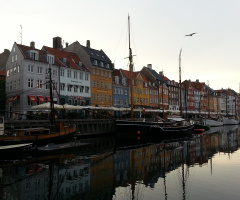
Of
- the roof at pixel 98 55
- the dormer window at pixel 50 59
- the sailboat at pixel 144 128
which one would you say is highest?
the roof at pixel 98 55

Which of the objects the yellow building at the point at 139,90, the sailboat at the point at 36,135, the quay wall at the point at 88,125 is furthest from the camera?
the yellow building at the point at 139,90

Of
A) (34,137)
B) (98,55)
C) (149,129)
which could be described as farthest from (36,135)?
(98,55)

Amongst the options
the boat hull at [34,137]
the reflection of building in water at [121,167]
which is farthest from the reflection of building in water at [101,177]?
the boat hull at [34,137]

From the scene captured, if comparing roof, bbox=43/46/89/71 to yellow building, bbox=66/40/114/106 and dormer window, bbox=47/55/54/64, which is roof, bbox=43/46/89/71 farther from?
yellow building, bbox=66/40/114/106

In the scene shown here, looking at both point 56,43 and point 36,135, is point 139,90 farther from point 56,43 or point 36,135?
point 36,135

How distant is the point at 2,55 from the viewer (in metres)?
60.0

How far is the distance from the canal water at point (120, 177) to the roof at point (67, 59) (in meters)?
30.8

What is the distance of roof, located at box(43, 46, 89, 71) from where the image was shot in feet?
171

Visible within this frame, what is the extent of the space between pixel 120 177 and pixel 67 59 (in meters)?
41.7

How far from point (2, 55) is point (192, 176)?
5483cm

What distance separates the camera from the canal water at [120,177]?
13.2 metres

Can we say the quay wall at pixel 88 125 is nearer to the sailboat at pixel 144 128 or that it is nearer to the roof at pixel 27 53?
the sailboat at pixel 144 128

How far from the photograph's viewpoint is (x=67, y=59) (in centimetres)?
5466

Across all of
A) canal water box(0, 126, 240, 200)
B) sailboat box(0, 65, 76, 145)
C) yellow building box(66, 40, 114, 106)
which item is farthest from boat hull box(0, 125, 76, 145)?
yellow building box(66, 40, 114, 106)
